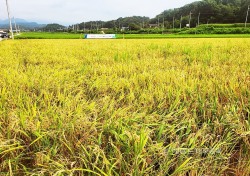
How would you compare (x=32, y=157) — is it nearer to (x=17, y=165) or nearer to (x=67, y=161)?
(x=17, y=165)

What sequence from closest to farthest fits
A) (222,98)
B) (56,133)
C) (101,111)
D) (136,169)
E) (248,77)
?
(136,169) < (56,133) < (101,111) < (222,98) < (248,77)

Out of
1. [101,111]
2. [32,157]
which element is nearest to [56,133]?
[32,157]

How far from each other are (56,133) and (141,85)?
1185 mm

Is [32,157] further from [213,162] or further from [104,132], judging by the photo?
[213,162]

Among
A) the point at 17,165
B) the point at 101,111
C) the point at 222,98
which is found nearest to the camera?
the point at 17,165

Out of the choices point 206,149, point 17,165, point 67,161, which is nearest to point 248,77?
point 206,149

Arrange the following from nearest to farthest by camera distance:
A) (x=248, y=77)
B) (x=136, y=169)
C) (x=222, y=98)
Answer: (x=136, y=169)
(x=222, y=98)
(x=248, y=77)

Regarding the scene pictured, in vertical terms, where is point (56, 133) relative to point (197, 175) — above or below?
above

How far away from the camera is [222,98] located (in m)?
1.78

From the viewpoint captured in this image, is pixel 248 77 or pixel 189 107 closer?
pixel 189 107

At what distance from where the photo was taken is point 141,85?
7.25 feet

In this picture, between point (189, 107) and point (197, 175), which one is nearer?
point (197, 175)

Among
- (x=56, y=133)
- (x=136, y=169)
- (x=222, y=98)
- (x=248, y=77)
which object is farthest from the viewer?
(x=248, y=77)

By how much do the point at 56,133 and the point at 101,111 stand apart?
416mm
